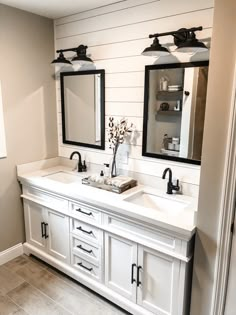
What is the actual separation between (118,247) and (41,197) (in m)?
0.95

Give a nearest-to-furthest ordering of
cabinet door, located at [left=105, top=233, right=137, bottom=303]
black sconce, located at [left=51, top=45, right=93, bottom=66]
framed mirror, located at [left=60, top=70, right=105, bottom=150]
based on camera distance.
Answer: cabinet door, located at [left=105, top=233, right=137, bottom=303], black sconce, located at [left=51, top=45, right=93, bottom=66], framed mirror, located at [left=60, top=70, right=105, bottom=150]

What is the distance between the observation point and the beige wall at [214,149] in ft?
4.48

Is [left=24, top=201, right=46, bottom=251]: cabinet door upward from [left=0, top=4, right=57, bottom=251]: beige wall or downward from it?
downward

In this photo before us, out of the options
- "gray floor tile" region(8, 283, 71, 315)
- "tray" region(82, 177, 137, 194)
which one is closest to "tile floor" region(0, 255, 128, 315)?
"gray floor tile" region(8, 283, 71, 315)

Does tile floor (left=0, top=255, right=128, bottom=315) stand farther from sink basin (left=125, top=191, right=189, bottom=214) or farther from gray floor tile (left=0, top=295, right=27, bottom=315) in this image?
sink basin (left=125, top=191, right=189, bottom=214)

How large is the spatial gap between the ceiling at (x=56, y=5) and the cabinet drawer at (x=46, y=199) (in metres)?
1.72

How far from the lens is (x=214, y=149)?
149 cm

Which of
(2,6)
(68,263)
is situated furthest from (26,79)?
(68,263)

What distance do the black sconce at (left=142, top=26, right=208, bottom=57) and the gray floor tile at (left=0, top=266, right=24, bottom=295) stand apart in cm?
232

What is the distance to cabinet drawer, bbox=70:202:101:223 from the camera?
210cm

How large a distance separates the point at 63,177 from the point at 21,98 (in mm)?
922

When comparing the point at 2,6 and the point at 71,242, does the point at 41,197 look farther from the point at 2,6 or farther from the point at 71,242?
the point at 2,6

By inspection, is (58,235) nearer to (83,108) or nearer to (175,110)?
(83,108)

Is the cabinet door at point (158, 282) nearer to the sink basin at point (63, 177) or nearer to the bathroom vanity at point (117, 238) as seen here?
the bathroom vanity at point (117, 238)
